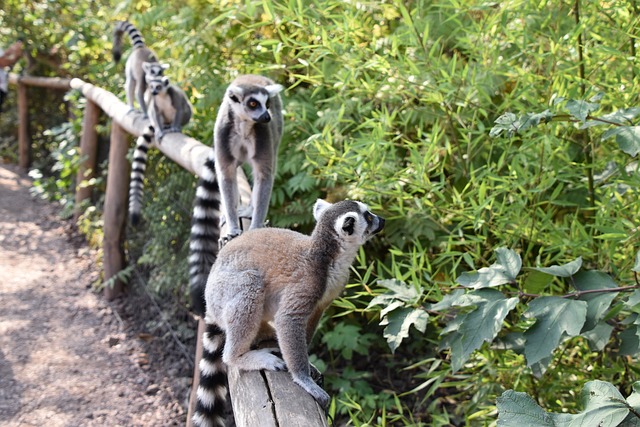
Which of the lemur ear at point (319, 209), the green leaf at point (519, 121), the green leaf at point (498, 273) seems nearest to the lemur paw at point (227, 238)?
the lemur ear at point (319, 209)

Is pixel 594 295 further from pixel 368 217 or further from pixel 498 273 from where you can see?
pixel 368 217

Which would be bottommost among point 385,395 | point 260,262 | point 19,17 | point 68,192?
point 68,192

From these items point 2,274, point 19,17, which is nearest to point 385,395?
point 2,274

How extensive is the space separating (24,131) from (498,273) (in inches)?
465

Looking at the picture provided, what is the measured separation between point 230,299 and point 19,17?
39.5 feet

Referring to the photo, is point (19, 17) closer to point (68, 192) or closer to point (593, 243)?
point (68, 192)

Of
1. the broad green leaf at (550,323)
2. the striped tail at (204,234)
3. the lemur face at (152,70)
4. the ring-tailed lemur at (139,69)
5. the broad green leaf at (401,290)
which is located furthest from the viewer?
the ring-tailed lemur at (139,69)

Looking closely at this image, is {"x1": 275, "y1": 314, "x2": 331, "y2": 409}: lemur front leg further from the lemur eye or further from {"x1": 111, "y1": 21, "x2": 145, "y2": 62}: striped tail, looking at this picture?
{"x1": 111, "y1": 21, "x2": 145, "y2": 62}: striped tail

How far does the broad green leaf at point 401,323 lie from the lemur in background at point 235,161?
4.20ft

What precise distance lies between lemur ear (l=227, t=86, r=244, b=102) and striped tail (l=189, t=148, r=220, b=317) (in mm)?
428

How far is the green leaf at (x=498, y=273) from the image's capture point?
7.25ft

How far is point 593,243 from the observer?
298cm

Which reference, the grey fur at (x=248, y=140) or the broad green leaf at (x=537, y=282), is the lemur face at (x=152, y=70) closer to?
the grey fur at (x=248, y=140)

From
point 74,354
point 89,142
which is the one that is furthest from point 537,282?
point 89,142
